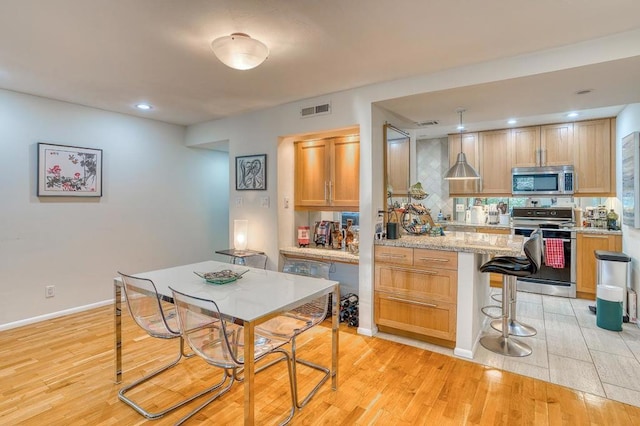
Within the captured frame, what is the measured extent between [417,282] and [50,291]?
394cm

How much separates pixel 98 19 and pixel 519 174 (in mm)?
5195

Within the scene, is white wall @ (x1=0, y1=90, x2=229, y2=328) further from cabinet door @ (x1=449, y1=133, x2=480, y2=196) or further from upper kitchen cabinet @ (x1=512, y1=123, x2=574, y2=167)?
upper kitchen cabinet @ (x1=512, y1=123, x2=574, y2=167)

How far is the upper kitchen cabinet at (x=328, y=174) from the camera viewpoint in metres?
3.73

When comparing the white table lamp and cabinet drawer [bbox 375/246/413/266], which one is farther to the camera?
the white table lamp

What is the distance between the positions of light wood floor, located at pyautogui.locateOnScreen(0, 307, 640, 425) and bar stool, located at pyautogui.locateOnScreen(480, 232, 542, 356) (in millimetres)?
Result: 440

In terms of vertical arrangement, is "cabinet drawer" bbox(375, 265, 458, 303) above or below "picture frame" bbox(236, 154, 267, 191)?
below

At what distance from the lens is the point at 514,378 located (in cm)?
251

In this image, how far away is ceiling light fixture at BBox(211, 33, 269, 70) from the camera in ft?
6.76

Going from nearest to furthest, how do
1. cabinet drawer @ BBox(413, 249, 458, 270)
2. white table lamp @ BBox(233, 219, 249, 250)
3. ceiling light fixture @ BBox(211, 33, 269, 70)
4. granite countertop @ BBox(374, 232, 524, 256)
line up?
ceiling light fixture @ BBox(211, 33, 269, 70) → granite countertop @ BBox(374, 232, 524, 256) → cabinet drawer @ BBox(413, 249, 458, 270) → white table lamp @ BBox(233, 219, 249, 250)

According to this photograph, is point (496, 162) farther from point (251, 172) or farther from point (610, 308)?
point (251, 172)

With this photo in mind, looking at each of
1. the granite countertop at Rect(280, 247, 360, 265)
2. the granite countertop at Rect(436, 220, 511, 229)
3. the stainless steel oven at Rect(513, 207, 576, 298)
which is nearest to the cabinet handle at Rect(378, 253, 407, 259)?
the granite countertop at Rect(280, 247, 360, 265)

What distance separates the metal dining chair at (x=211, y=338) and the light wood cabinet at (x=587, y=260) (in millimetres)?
4193

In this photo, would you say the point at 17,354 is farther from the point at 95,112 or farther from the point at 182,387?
the point at 95,112

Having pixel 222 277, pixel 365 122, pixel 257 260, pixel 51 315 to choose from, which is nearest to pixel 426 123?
pixel 365 122
